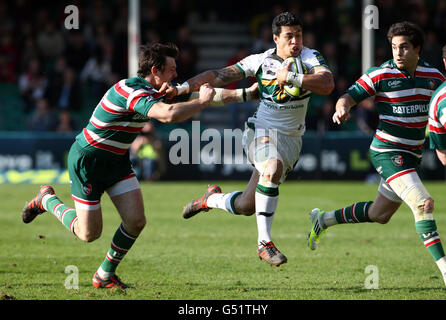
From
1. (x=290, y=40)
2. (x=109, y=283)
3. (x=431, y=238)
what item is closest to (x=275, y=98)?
(x=290, y=40)

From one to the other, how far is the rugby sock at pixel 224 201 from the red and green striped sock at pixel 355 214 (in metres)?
1.19

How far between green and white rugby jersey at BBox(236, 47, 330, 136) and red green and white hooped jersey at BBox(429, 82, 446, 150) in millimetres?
1163

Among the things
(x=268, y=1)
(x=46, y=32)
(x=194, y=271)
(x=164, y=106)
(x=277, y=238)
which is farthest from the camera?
(x=268, y=1)

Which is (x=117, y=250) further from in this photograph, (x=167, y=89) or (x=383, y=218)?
(x=383, y=218)

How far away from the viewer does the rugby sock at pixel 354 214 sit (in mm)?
7766

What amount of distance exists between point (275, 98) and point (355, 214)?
1638 millimetres

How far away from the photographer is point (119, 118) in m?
6.59

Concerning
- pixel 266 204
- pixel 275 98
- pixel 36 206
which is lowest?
pixel 36 206

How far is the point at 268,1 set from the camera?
2284cm

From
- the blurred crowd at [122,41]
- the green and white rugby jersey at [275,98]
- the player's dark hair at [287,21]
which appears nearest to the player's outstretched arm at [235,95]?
the green and white rugby jersey at [275,98]

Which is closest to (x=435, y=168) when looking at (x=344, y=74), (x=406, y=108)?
(x=344, y=74)

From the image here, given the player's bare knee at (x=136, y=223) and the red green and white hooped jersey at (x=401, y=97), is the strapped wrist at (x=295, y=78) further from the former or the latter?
the player's bare knee at (x=136, y=223)

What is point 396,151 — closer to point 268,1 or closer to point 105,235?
point 105,235

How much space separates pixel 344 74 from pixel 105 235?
10856mm
